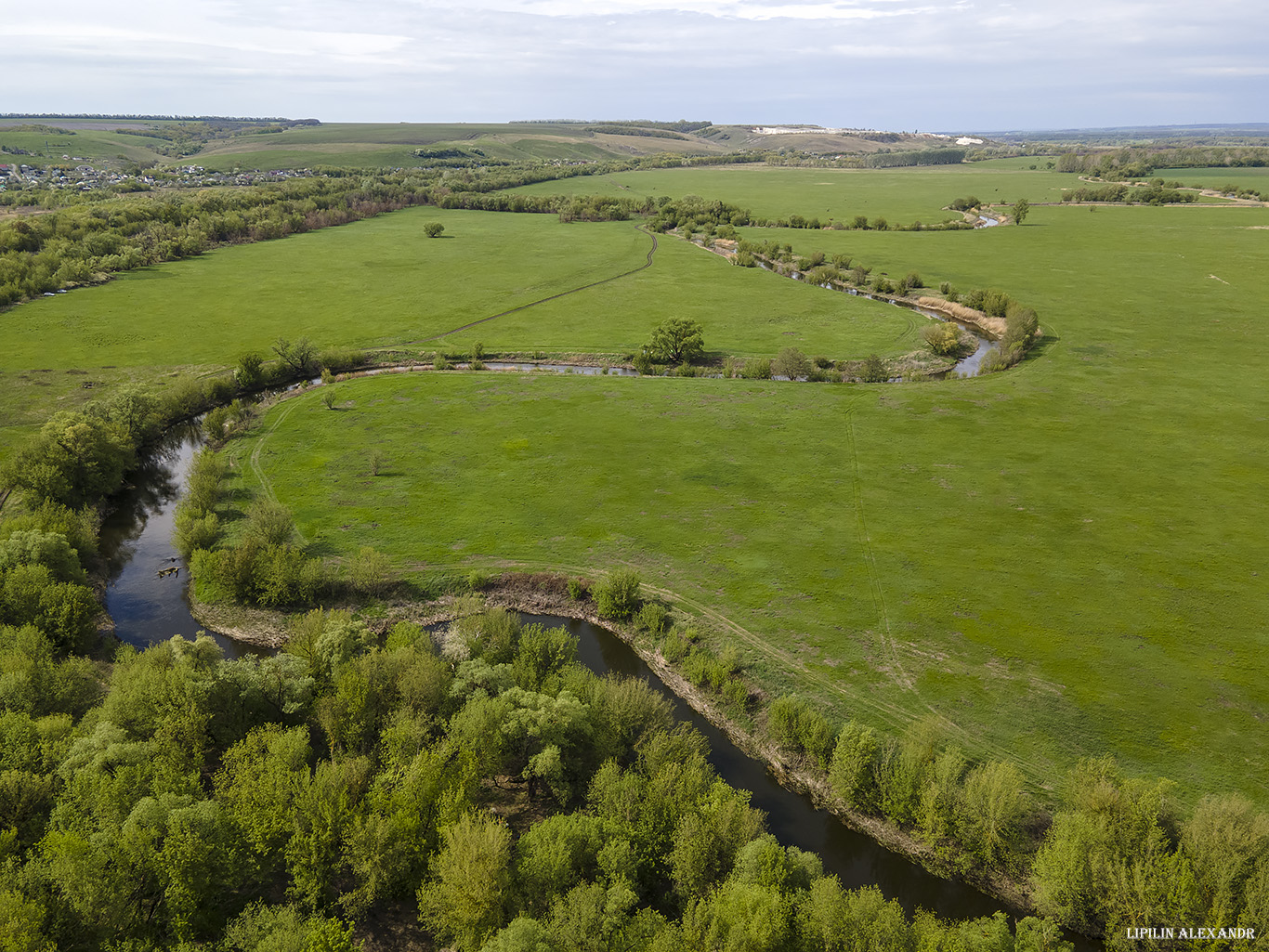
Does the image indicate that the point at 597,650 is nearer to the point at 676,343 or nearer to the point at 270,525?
the point at 270,525

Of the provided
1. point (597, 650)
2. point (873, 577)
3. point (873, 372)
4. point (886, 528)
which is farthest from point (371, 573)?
point (873, 372)

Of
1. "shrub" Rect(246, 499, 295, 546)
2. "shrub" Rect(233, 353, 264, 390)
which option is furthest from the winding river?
"shrub" Rect(233, 353, 264, 390)

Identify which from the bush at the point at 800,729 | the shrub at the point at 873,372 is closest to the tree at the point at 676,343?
the shrub at the point at 873,372

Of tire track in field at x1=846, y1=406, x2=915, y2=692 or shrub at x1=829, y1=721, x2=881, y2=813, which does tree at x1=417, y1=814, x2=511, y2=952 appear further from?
tire track in field at x1=846, y1=406, x2=915, y2=692

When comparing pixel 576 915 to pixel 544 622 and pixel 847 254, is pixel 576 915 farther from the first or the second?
pixel 847 254

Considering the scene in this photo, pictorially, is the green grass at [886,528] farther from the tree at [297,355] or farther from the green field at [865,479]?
the tree at [297,355]

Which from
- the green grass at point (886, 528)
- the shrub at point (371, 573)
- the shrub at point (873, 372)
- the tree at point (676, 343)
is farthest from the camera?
the tree at point (676, 343)
